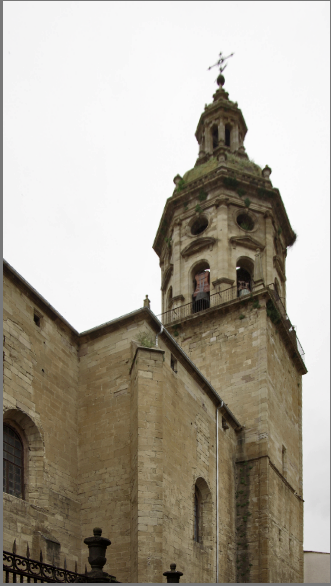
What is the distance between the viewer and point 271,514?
21.3 m

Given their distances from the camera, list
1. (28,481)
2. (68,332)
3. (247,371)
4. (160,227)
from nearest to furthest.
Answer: (28,481) < (68,332) < (247,371) < (160,227)

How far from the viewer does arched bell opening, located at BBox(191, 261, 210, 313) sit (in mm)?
26797

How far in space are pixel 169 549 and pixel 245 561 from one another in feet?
19.0

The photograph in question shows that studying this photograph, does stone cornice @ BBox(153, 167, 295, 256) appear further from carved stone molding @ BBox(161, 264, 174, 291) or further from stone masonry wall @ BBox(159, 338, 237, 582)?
stone masonry wall @ BBox(159, 338, 237, 582)

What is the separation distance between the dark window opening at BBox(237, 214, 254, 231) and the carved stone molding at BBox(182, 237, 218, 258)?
1.68m

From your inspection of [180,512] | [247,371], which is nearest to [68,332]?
[180,512]

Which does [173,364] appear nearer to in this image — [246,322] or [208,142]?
[246,322]

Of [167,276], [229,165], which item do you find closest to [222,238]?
[167,276]

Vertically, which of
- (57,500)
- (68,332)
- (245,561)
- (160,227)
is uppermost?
(160,227)

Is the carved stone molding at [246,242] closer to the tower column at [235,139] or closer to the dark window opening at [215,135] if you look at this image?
the tower column at [235,139]

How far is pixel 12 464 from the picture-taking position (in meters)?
15.0

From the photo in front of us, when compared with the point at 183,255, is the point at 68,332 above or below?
below

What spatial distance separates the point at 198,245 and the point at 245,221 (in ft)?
7.74

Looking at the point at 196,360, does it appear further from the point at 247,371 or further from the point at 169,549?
the point at 169,549
